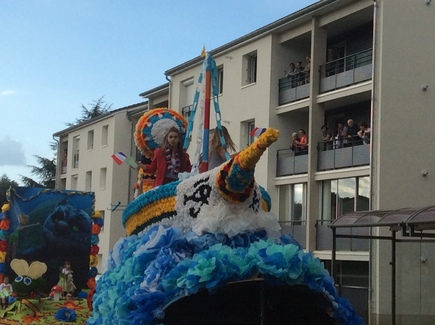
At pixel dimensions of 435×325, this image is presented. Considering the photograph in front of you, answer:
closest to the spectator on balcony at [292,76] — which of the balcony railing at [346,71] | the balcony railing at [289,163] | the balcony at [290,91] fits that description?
the balcony at [290,91]

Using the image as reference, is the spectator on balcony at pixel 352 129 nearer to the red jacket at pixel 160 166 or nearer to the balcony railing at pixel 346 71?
the balcony railing at pixel 346 71

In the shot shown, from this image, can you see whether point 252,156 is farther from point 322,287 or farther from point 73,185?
point 73,185

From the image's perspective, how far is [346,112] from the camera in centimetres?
2933

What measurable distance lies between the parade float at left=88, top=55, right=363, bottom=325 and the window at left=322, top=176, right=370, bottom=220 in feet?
62.4

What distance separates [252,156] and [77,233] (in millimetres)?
14291

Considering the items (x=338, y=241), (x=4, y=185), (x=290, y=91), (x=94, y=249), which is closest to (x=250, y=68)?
(x=290, y=91)

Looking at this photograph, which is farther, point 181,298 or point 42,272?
point 42,272

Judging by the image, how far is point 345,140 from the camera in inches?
1083

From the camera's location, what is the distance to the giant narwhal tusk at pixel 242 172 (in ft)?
20.9

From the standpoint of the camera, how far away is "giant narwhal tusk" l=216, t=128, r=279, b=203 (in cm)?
637

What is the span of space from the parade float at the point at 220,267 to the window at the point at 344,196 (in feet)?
62.4

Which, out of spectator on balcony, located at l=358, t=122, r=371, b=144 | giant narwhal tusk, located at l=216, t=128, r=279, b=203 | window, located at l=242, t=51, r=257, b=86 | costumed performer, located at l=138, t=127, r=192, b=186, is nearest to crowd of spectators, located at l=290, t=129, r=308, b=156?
spectator on balcony, located at l=358, t=122, r=371, b=144

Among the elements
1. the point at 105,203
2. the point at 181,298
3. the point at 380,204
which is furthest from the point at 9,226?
the point at 105,203

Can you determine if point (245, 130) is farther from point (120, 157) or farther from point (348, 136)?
point (120, 157)
